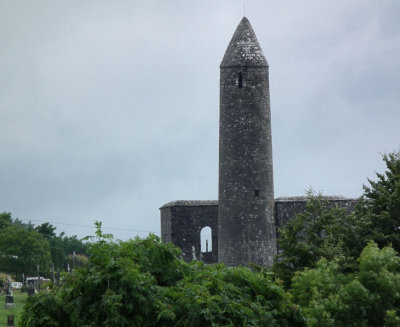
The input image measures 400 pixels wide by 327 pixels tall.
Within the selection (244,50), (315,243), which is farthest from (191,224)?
(315,243)

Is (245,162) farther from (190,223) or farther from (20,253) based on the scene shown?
(20,253)

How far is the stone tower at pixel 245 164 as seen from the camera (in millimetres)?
44656

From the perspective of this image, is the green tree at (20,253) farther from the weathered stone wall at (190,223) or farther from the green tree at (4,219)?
the weathered stone wall at (190,223)

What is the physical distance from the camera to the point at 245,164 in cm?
4475

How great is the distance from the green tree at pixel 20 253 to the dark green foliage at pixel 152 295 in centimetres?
6122

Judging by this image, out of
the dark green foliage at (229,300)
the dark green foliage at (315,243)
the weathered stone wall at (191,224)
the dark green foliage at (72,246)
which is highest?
the dark green foliage at (72,246)

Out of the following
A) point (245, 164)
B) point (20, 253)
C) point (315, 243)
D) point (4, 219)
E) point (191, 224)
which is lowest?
point (315, 243)

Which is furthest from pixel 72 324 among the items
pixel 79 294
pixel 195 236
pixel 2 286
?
pixel 2 286

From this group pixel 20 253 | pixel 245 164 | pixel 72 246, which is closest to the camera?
pixel 245 164

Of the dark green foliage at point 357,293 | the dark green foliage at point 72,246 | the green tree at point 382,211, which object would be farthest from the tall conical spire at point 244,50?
the dark green foliage at point 72,246

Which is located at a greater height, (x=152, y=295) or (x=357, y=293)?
(x=357, y=293)

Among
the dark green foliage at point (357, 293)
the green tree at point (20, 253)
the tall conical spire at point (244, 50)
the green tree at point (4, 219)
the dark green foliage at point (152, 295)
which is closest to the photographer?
the dark green foliage at point (152, 295)

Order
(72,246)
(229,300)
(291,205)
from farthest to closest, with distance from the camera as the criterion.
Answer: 1. (72,246)
2. (291,205)
3. (229,300)

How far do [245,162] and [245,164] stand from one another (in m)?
0.09
